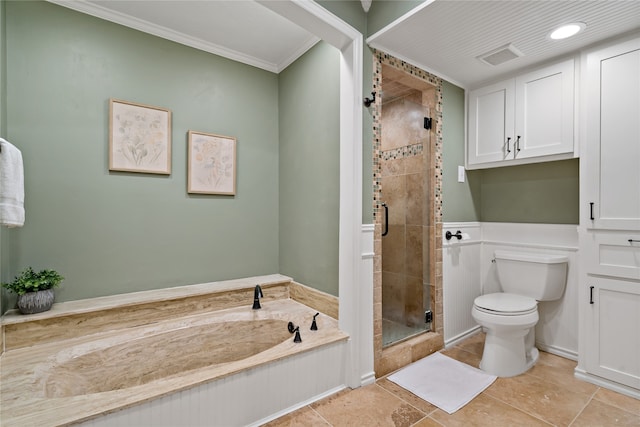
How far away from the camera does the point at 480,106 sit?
2.65m

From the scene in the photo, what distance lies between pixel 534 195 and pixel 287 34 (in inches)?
96.6

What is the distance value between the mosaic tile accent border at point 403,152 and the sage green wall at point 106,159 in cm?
120

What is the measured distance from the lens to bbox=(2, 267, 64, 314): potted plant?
5.76 ft

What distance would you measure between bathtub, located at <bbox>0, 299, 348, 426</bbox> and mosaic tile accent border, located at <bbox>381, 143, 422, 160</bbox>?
1.60 m

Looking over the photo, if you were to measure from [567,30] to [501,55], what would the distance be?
0.38m

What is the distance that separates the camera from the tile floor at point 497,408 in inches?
64.1

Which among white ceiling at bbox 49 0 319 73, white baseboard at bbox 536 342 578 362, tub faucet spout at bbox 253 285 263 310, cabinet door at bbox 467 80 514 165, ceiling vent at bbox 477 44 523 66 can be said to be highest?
white ceiling at bbox 49 0 319 73

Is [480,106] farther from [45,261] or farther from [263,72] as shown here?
[45,261]

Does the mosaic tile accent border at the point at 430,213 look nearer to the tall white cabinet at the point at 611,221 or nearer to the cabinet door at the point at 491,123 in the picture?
the cabinet door at the point at 491,123

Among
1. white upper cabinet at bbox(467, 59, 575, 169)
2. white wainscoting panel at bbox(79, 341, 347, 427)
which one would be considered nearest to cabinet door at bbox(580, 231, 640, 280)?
white upper cabinet at bbox(467, 59, 575, 169)

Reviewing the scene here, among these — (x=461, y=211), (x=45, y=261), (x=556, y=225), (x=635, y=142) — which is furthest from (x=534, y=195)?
(x=45, y=261)

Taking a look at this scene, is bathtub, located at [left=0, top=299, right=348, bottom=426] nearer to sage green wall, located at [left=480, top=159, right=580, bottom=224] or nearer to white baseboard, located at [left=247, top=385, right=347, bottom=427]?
white baseboard, located at [left=247, top=385, right=347, bottom=427]

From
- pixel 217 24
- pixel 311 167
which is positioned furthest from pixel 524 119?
pixel 217 24

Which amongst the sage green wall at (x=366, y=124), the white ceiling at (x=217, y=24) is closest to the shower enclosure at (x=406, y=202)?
the sage green wall at (x=366, y=124)
